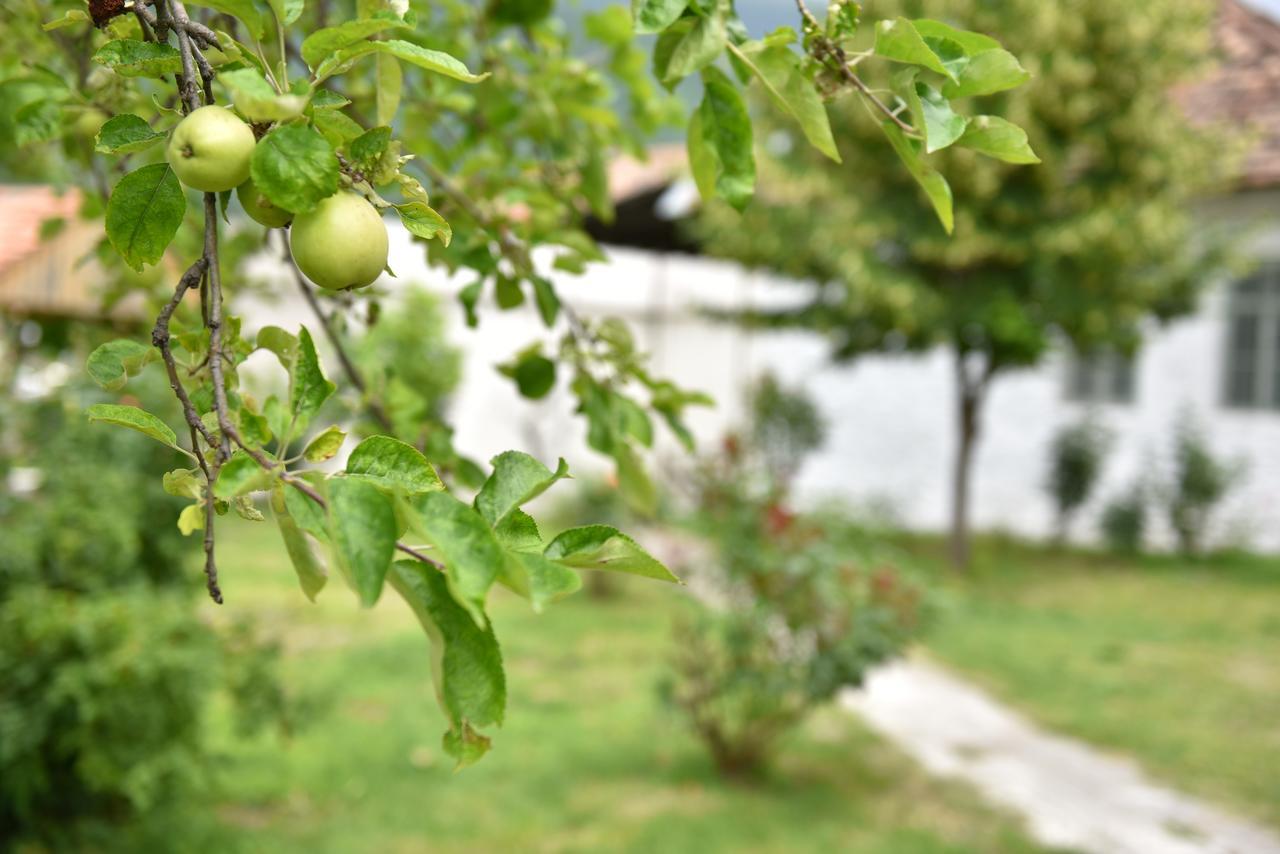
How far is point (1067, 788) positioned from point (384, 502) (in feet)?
14.7

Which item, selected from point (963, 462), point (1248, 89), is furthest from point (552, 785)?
point (1248, 89)

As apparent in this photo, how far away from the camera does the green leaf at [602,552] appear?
0.69m

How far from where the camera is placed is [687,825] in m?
3.94

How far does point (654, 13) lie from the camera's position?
2.72ft

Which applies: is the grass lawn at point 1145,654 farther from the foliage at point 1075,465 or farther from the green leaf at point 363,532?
the green leaf at point 363,532

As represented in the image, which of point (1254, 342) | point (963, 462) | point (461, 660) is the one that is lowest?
point (963, 462)

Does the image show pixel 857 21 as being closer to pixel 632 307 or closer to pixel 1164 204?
pixel 1164 204

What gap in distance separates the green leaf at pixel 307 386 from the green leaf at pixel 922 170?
49 cm

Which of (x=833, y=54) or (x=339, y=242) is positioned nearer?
(x=339, y=242)

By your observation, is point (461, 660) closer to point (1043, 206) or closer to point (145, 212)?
point (145, 212)

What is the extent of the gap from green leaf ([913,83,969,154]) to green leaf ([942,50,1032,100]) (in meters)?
0.02

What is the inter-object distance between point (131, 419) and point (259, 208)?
0.15 m

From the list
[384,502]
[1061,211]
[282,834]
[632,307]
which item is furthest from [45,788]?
[632,307]

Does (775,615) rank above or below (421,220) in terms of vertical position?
below
